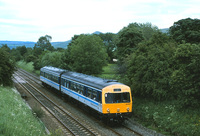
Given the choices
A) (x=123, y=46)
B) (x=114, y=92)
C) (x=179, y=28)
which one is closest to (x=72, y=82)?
(x=114, y=92)

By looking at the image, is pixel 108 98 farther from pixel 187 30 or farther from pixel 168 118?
pixel 187 30

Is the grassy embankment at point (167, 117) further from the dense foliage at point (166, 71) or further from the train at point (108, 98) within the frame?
the train at point (108, 98)

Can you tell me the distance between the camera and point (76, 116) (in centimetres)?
1783

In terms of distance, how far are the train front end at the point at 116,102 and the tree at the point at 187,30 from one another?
20.3 meters

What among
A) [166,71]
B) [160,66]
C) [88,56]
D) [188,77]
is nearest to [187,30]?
[88,56]

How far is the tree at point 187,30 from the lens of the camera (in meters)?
31.8

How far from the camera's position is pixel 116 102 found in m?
14.9

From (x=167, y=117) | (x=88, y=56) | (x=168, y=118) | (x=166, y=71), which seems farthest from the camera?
(x=88, y=56)

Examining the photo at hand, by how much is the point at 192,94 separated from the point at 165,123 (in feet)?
8.39

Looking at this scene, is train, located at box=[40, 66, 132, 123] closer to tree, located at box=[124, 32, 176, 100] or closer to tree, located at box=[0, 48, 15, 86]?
tree, located at box=[124, 32, 176, 100]

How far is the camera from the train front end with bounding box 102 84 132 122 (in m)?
14.7

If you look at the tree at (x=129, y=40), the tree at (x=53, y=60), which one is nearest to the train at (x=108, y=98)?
the tree at (x=129, y=40)

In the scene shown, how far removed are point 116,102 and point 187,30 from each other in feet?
76.9

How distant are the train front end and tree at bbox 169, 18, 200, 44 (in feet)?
66.6
